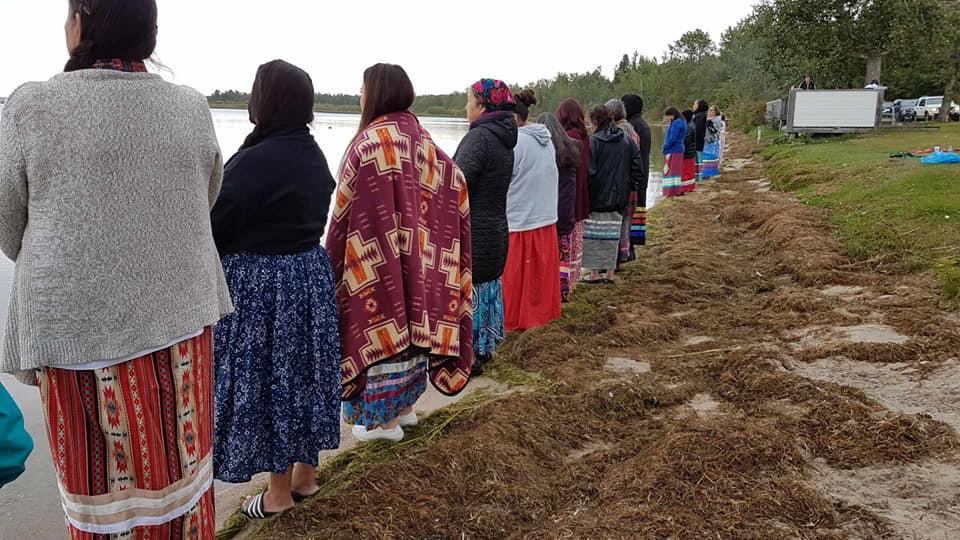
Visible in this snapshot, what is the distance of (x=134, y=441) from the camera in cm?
183

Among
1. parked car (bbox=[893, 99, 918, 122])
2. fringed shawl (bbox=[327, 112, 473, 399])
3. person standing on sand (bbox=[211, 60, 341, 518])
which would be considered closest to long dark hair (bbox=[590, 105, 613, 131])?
fringed shawl (bbox=[327, 112, 473, 399])

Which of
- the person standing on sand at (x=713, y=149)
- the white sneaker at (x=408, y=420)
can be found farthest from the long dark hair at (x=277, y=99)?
the person standing on sand at (x=713, y=149)

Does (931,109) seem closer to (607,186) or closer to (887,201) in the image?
(887,201)

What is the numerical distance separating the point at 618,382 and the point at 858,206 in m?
6.25

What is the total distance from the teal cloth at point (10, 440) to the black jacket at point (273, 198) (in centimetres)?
112

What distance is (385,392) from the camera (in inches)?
127

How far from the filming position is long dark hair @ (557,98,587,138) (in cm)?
577

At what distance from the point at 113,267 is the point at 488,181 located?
103 inches

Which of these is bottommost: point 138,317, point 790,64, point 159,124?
point 138,317

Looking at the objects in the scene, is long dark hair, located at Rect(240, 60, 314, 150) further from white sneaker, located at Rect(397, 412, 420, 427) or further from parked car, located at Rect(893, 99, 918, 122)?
parked car, located at Rect(893, 99, 918, 122)

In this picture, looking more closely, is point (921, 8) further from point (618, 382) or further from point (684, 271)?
point (618, 382)

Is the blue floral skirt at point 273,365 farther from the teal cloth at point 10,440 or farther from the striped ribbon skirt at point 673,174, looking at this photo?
the striped ribbon skirt at point 673,174

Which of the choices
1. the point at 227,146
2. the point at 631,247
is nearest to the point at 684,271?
the point at 631,247

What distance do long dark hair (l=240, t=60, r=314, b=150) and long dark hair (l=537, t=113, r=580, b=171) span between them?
2.77 metres
